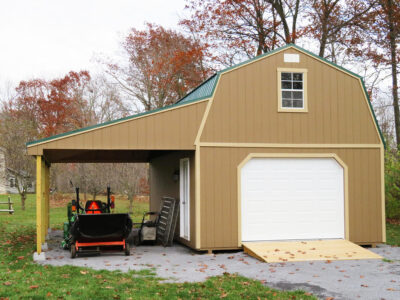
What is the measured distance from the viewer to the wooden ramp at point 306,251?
9750mm

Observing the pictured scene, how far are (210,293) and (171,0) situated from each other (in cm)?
1963

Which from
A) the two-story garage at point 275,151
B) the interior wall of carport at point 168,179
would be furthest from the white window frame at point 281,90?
the interior wall of carport at point 168,179

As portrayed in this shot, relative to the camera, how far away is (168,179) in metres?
14.0

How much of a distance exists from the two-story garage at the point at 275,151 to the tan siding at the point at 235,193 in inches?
0.9

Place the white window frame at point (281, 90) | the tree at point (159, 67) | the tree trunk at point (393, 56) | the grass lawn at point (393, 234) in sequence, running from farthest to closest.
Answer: the tree at point (159, 67) → the tree trunk at point (393, 56) → the grass lawn at point (393, 234) → the white window frame at point (281, 90)

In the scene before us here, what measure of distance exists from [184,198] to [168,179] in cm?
219

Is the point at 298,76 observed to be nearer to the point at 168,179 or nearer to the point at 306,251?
the point at 306,251

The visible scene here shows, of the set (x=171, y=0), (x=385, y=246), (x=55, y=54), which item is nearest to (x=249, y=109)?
(x=385, y=246)

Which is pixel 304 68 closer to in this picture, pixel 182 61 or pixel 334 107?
pixel 334 107

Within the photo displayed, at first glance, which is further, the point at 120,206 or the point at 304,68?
the point at 120,206

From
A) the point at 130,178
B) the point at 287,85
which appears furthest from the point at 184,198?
the point at 130,178

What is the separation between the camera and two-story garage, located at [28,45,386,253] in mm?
10773

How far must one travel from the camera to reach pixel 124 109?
2539 cm

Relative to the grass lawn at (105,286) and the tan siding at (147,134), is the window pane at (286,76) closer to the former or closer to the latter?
the tan siding at (147,134)
